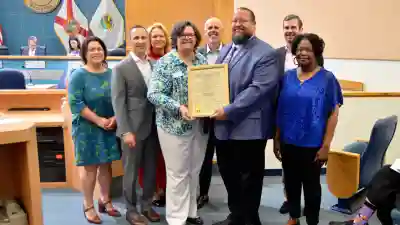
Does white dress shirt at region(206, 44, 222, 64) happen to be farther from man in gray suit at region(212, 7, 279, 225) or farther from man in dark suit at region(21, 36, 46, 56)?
man in dark suit at region(21, 36, 46, 56)

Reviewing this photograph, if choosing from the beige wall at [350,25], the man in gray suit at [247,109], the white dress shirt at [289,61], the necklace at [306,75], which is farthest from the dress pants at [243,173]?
the beige wall at [350,25]

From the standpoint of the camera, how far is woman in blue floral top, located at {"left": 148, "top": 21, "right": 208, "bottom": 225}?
2533 mm

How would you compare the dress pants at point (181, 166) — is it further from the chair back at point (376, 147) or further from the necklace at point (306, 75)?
the chair back at point (376, 147)


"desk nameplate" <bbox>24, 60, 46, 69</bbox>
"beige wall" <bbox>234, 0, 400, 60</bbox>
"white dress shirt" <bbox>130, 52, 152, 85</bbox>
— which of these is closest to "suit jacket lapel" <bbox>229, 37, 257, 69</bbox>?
"white dress shirt" <bbox>130, 52, 152, 85</bbox>

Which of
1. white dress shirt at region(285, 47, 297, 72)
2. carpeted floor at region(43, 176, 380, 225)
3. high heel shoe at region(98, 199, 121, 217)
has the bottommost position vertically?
carpeted floor at region(43, 176, 380, 225)

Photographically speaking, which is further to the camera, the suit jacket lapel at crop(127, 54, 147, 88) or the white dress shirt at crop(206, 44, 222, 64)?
the white dress shirt at crop(206, 44, 222, 64)

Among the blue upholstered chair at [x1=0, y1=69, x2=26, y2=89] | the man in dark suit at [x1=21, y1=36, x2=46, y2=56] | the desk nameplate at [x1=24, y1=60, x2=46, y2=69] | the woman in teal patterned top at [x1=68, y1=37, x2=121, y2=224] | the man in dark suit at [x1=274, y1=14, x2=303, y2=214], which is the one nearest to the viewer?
the woman in teal patterned top at [x1=68, y1=37, x2=121, y2=224]

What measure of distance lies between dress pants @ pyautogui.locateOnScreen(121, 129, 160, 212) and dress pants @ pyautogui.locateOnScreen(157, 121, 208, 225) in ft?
0.57

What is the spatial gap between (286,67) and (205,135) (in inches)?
31.8

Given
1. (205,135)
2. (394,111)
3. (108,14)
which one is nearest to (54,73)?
(108,14)

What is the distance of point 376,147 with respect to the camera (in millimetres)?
2996

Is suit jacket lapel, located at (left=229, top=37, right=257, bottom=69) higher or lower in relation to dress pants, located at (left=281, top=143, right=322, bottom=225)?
higher

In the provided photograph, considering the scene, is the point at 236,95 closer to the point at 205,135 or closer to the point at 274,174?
the point at 205,135

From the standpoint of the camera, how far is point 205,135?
2699mm
